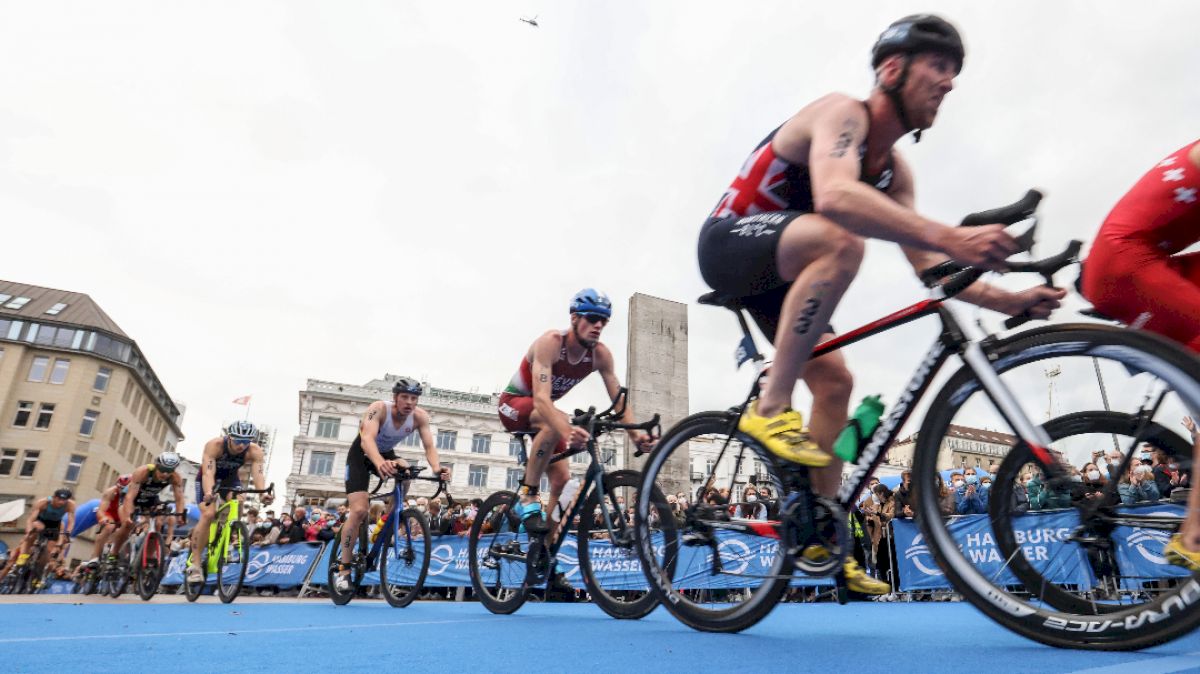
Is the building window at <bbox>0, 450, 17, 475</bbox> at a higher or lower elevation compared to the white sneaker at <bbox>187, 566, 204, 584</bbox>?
higher

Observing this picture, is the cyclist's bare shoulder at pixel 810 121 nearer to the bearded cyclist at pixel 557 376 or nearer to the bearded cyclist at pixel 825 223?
the bearded cyclist at pixel 825 223

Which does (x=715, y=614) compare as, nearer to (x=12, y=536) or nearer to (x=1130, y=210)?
(x=1130, y=210)

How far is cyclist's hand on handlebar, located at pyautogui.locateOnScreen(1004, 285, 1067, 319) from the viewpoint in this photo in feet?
6.55

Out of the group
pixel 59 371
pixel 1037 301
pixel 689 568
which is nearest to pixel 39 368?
pixel 59 371

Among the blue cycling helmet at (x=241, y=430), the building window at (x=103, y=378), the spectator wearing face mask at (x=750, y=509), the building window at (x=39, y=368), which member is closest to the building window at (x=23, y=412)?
the building window at (x=39, y=368)

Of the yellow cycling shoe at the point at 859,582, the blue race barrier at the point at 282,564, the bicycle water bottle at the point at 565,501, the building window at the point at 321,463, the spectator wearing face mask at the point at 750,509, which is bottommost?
the blue race barrier at the point at 282,564

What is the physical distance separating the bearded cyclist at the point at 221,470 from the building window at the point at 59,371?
173 feet

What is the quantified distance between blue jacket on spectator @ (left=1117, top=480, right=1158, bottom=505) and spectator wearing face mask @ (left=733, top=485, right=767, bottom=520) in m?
1.17

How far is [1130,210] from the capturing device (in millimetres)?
2232

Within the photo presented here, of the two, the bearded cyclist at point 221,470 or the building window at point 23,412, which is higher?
the building window at point 23,412

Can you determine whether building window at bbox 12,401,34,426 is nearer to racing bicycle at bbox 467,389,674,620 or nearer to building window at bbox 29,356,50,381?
building window at bbox 29,356,50,381

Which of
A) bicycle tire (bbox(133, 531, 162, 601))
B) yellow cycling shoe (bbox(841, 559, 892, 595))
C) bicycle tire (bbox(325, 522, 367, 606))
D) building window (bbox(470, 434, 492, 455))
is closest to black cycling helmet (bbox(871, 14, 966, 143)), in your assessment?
yellow cycling shoe (bbox(841, 559, 892, 595))

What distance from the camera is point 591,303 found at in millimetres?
4441

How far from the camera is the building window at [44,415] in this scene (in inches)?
1797
